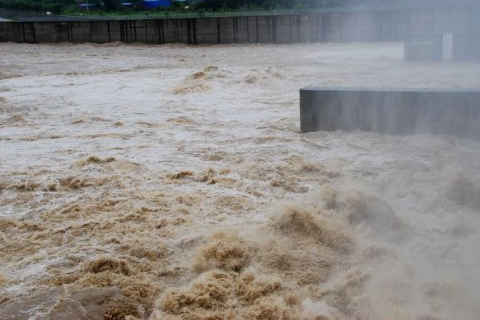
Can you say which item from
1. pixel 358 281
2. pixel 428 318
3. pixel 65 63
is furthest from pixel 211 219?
pixel 65 63

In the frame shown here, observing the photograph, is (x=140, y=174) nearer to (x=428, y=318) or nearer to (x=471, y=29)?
(x=428, y=318)

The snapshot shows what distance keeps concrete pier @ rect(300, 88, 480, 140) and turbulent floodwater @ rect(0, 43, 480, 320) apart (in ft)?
0.70

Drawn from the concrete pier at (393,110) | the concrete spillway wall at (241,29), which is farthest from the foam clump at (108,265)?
the concrete spillway wall at (241,29)

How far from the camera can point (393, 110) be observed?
7.70 metres

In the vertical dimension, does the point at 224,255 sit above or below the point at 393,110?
below

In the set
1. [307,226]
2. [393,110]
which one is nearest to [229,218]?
[307,226]

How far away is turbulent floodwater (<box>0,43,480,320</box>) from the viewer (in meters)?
3.91

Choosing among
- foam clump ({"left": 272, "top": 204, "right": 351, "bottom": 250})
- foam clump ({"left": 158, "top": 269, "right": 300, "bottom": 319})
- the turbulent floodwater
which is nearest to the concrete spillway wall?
the turbulent floodwater

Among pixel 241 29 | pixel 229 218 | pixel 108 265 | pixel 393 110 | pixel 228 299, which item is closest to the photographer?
pixel 228 299

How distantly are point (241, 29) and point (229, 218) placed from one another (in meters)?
23.1

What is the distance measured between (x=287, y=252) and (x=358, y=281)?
72cm

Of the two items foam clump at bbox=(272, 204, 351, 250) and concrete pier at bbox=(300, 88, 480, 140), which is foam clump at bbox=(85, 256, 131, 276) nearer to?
foam clump at bbox=(272, 204, 351, 250)

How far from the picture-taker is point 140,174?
269 inches

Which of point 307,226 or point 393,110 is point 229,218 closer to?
point 307,226
